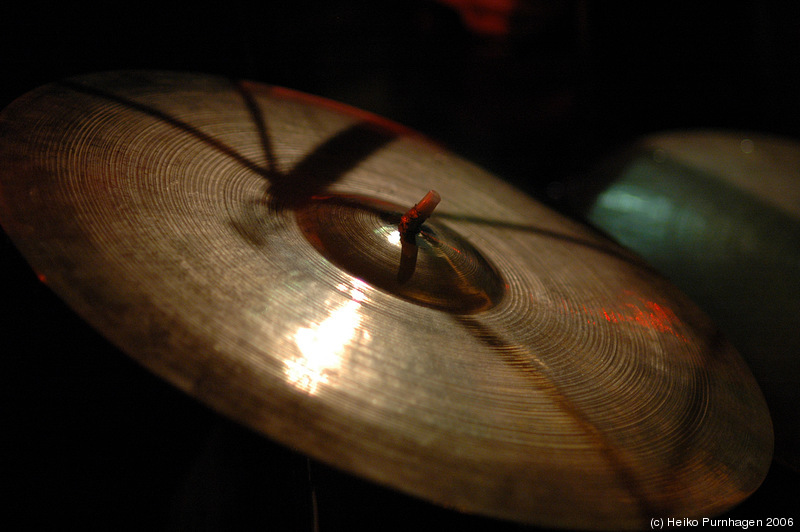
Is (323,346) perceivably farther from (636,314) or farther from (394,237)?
(636,314)

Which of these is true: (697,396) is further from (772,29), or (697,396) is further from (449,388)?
(772,29)

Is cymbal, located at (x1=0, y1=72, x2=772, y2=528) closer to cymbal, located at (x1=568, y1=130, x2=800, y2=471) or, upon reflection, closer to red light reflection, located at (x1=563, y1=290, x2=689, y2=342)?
red light reflection, located at (x1=563, y1=290, x2=689, y2=342)

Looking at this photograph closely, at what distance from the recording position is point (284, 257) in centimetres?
49

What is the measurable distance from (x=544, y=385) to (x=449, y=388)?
0.12 metres

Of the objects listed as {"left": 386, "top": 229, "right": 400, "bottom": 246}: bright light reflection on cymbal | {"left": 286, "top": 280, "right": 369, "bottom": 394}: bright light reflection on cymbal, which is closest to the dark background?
{"left": 286, "top": 280, "right": 369, "bottom": 394}: bright light reflection on cymbal

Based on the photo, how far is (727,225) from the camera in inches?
41.2

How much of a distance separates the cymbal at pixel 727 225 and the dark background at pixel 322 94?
0.43ft

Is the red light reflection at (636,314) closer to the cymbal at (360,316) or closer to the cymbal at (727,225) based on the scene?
the cymbal at (360,316)

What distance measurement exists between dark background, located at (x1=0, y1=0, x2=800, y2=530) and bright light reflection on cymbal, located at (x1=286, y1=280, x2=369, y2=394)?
0.06 m

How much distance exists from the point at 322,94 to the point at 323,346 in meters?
0.87

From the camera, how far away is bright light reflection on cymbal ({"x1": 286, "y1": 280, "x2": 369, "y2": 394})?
0.36 m

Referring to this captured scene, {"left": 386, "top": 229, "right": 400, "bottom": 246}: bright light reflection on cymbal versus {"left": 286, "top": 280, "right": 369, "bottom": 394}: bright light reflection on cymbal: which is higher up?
{"left": 386, "top": 229, "right": 400, "bottom": 246}: bright light reflection on cymbal

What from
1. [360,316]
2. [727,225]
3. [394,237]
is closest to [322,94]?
[394,237]

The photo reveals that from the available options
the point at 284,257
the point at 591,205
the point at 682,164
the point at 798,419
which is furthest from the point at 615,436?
the point at 682,164
